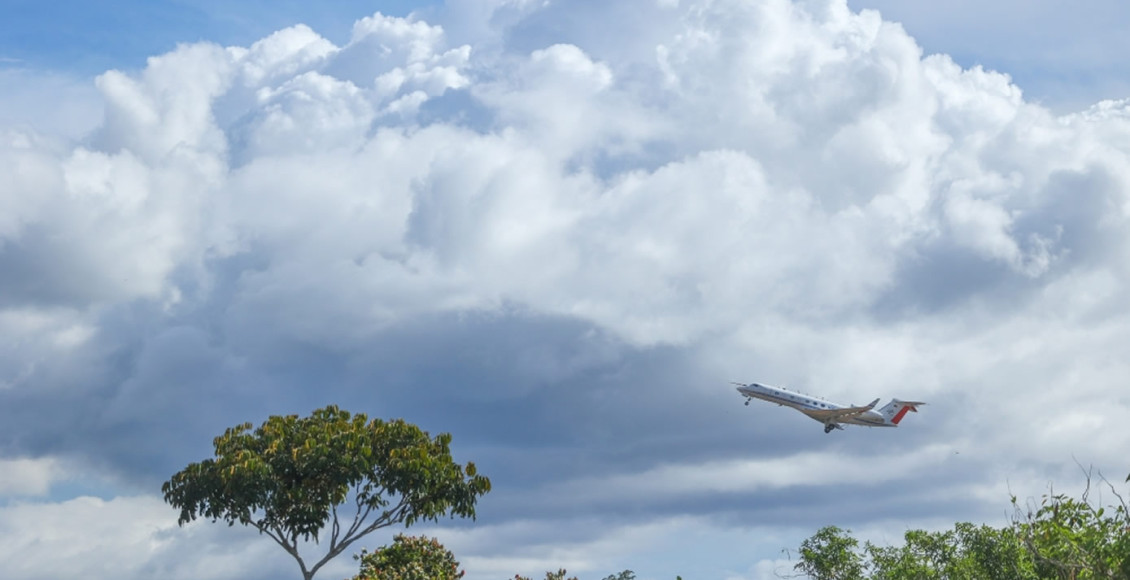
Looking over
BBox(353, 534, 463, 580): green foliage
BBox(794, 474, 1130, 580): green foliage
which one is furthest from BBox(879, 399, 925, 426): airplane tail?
BBox(353, 534, 463, 580): green foliage

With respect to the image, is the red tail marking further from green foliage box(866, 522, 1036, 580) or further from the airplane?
green foliage box(866, 522, 1036, 580)

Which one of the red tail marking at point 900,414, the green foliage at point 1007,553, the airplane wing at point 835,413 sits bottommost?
the green foliage at point 1007,553

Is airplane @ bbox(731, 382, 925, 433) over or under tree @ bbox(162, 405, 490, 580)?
over

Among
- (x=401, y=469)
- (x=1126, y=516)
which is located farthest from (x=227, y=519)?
(x=1126, y=516)

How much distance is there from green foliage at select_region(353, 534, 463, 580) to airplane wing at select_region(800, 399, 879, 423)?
279ft

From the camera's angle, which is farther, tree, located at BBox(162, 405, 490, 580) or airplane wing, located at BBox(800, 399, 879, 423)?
airplane wing, located at BBox(800, 399, 879, 423)

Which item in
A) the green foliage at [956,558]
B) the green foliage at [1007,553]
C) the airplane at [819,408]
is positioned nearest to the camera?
the green foliage at [1007,553]

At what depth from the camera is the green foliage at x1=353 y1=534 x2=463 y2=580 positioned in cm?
4359

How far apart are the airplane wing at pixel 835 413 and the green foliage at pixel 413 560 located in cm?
8510

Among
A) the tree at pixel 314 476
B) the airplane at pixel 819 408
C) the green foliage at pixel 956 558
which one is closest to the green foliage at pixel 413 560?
the tree at pixel 314 476

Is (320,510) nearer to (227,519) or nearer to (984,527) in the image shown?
(227,519)

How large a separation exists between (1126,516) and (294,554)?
3320cm

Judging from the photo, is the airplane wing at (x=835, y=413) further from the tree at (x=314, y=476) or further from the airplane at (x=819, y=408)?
the tree at (x=314, y=476)

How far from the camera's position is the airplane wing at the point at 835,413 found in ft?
413
